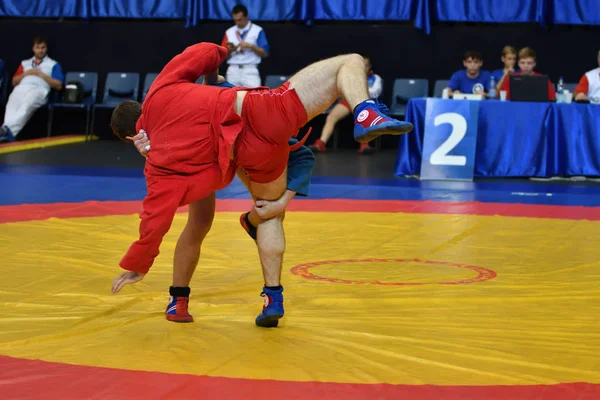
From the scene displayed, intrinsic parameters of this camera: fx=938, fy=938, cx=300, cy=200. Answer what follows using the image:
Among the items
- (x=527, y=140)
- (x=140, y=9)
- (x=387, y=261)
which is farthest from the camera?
(x=140, y=9)

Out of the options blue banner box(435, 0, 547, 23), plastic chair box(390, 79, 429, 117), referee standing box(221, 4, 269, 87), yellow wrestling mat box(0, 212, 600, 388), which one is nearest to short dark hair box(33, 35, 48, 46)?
referee standing box(221, 4, 269, 87)

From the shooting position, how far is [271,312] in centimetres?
308

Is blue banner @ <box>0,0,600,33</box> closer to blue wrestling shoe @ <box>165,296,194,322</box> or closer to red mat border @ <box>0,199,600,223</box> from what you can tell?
red mat border @ <box>0,199,600,223</box>

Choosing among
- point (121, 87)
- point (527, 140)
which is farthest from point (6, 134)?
point (527, 140)

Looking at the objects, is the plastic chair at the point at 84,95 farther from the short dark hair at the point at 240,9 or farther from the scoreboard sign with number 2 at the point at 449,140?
the scoreboard sign with number 2 at the point at 449,140

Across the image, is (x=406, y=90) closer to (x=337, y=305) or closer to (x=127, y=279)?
(x=337, y=305)

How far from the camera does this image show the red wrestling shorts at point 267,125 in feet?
9.91

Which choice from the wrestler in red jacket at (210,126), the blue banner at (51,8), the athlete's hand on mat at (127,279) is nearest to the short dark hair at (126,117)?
the wrestler in red jacket at (210,126)

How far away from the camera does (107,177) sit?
7840 millimetres

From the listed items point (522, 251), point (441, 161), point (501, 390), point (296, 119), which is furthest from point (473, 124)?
point (501, 390)

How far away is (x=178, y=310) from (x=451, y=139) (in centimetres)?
534

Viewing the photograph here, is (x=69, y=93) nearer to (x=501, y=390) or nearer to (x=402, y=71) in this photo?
(x=402, y=71)

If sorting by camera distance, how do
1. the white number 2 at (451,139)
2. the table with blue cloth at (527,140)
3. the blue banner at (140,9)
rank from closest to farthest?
the white number 2 at (451,139)
the table with blue cloth at (527,140)
the blue banner at (140,9)

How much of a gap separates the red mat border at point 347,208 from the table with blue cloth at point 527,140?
1982 millimetres
